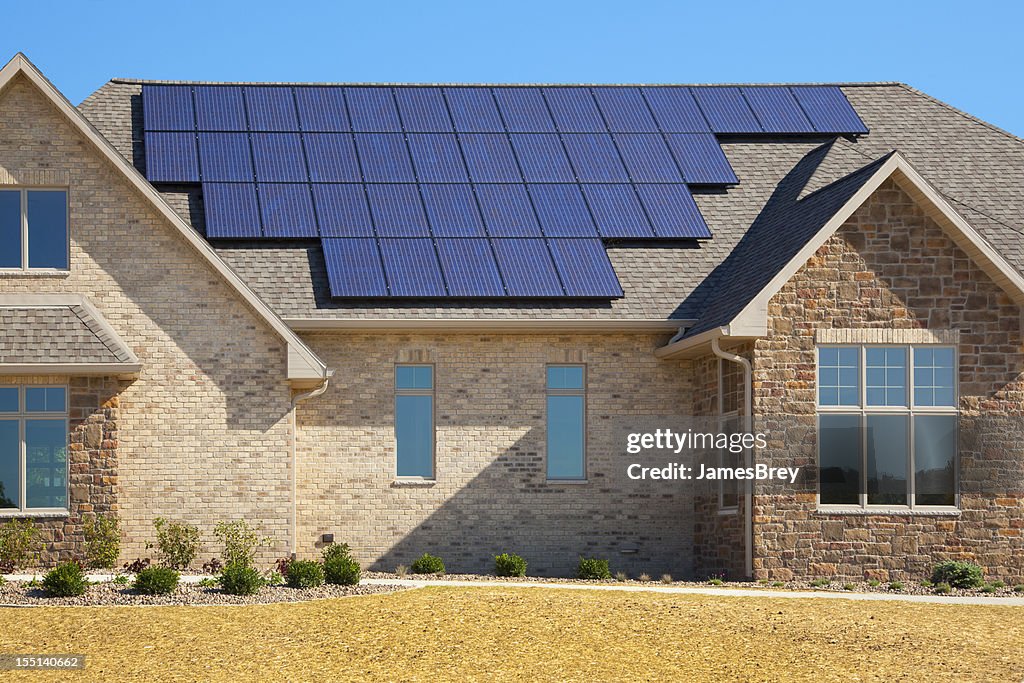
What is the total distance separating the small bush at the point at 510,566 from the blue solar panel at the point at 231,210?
23.7 ft

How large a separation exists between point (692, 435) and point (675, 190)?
514cm

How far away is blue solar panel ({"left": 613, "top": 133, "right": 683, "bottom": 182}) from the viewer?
95.8ft

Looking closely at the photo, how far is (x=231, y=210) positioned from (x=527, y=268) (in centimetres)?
541

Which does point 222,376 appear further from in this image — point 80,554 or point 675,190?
point 675,190

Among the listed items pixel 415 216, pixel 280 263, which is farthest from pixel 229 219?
pixel 415 216

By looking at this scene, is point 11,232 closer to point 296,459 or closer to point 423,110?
point 296,459

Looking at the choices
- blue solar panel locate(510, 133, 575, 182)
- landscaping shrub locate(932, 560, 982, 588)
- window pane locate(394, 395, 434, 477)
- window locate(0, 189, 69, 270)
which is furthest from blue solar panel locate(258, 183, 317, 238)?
landscaping shrub locate(932, 560, 982, 588)

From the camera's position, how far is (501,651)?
1599 cm

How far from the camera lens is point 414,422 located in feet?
85.6

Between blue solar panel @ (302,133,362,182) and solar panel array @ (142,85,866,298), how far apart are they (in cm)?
4

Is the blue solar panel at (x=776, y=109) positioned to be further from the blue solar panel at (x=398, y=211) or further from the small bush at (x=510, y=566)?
the small bush at (x=510, y=566)

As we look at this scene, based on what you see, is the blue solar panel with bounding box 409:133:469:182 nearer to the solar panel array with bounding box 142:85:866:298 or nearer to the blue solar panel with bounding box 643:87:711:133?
the solar panel array with bounding box 142:85:866:298

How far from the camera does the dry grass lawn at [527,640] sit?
49.4 ft

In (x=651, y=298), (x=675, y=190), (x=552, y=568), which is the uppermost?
(x=675, y=190)
